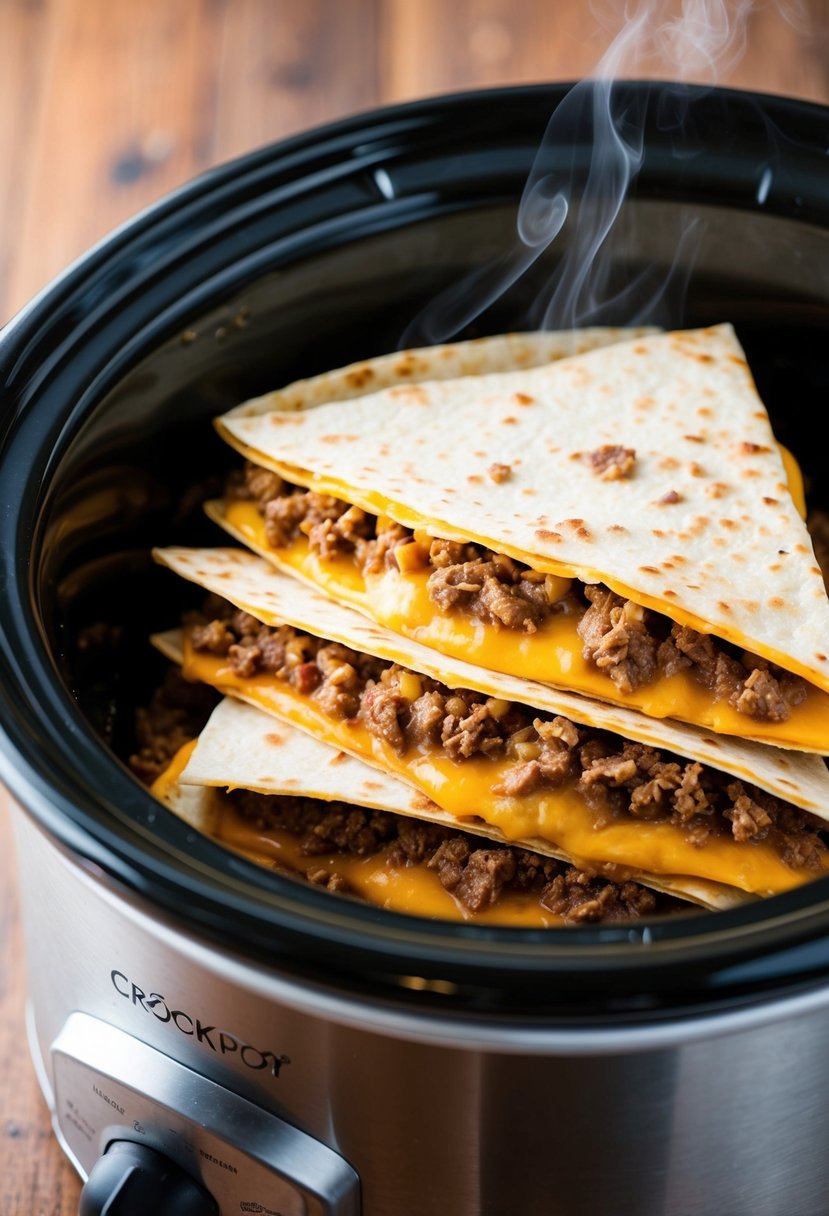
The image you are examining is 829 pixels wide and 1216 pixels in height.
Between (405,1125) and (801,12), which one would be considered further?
(801,12)

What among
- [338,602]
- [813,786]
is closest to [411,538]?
[338,602]

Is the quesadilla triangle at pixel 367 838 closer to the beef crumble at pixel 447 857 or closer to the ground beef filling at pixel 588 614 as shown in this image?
the beef crumble at pixel 447 857

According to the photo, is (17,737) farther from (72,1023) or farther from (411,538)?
(411,538)

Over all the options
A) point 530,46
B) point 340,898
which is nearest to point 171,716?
point 340,898

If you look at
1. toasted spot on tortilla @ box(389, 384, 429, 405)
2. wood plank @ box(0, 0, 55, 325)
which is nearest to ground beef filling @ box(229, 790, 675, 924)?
toasted spot on tortilla @ box(389, 384, 429, 405)

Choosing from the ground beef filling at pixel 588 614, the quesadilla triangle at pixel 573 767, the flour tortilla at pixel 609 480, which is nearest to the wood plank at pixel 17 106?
the flour tortilla at pixel 609 480
